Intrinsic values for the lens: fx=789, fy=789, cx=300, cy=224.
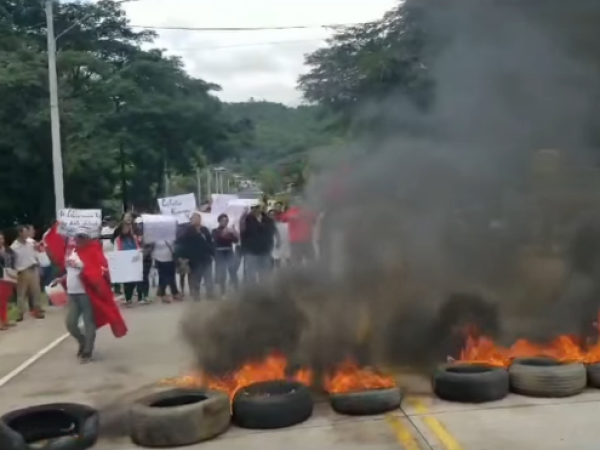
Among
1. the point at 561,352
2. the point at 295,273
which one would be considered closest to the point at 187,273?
the point at 295,273

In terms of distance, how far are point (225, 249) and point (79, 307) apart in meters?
5.05

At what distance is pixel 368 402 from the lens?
6250 mm

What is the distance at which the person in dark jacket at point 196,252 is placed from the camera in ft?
43.7

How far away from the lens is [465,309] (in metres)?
7.65

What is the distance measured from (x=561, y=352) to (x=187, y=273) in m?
7.46

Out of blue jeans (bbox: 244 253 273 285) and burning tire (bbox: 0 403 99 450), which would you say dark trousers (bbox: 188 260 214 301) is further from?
burning tire (bbox: 0 403 99 450)

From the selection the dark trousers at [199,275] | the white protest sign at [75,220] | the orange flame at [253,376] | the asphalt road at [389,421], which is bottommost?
the asphalt road at [389,421]

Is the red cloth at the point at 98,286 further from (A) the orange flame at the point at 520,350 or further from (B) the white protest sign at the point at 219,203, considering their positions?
(B) the white protest sign at the point at 219,203

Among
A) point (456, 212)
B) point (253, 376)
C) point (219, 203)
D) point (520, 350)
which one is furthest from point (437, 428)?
point (219, 203)

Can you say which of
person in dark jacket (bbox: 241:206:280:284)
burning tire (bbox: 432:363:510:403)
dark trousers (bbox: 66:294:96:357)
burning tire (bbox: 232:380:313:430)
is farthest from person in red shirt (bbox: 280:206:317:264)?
burning tire (bbox: 232:380:313:430)

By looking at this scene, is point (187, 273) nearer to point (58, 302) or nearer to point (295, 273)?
point (58, 302)

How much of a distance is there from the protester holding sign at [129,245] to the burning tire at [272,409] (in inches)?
300

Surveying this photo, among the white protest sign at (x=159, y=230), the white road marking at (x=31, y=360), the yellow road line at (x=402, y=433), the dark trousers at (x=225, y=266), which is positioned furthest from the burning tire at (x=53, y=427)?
the white protest sign at (x=159, y=230)

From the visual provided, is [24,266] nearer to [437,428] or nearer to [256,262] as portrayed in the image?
[256,262]
